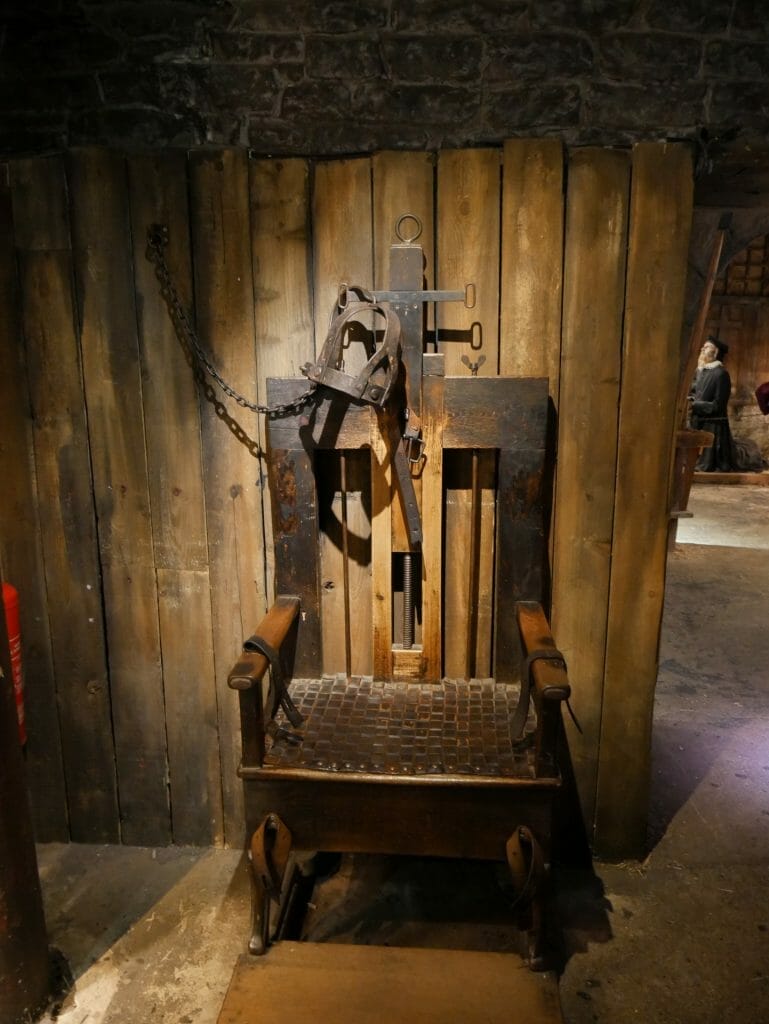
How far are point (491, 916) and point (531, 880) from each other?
61cm

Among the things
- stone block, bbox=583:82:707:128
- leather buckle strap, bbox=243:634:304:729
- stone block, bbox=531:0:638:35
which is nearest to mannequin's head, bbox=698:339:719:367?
stone block, bbox=583:82:707:128

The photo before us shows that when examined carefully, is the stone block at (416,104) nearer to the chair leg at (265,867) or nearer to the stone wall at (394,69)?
the stone wall at (394,69)

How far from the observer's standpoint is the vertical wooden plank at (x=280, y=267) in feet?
8.25

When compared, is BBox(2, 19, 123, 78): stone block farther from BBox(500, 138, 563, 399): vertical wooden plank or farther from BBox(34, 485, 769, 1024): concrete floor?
BBox(34, 485, 769, 1024): concrete floor

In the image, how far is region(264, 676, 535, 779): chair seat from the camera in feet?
7.20

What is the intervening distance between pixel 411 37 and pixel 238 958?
9.91 ft

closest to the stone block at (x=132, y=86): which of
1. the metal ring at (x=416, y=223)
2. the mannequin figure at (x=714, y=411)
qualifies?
the metal ring at (x=416, y=223)

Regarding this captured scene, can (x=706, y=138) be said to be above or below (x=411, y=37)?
below

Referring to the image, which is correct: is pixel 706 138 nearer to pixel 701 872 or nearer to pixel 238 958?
pixel 701 872

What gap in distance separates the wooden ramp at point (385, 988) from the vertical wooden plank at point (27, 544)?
4.13ft

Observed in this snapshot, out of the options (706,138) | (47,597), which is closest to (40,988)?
(47,597)

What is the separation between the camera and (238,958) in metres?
2.30

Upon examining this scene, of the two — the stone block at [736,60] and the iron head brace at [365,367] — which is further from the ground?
the stone block at [736,60]

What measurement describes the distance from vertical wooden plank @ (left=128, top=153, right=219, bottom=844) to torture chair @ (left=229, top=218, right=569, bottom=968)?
36cm
